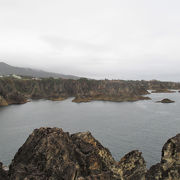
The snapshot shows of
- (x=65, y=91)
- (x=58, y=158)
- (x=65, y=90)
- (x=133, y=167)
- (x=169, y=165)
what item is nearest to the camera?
(x=58, y=158)

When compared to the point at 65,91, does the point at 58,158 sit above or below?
above

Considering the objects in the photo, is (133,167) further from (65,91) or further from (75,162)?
(65,91)

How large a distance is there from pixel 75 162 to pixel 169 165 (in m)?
7.03

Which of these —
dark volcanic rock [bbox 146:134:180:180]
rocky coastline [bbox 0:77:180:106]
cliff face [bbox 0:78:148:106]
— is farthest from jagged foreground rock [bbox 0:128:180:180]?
cliff face [bbox 0:78:148:106]

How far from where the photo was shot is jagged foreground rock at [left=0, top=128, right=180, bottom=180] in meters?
10.1

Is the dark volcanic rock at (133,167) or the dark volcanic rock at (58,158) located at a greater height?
the dark volcanic rock at (58,158)

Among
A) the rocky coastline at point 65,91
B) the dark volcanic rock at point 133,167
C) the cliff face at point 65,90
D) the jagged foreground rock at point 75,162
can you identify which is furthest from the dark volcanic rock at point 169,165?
the cliff face at point 65,90

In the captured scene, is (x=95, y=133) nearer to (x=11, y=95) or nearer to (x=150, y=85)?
(x=11, y=95)

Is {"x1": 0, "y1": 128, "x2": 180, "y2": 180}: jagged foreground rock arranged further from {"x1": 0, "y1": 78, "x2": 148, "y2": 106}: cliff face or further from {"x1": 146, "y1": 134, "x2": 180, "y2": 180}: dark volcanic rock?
{"x1": 0, "y1": 78, "x2": 148, "y2": 106}: cliff face

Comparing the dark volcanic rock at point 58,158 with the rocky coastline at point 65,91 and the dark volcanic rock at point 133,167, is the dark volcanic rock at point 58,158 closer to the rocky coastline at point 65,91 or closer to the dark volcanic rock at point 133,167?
the dark volcanic rock at point 133,167

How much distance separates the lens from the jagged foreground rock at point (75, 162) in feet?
33.2

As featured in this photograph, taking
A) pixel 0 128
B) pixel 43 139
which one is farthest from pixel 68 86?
pixel 43 139

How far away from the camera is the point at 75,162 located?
11.6 meters

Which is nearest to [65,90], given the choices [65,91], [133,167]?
[65,91]
